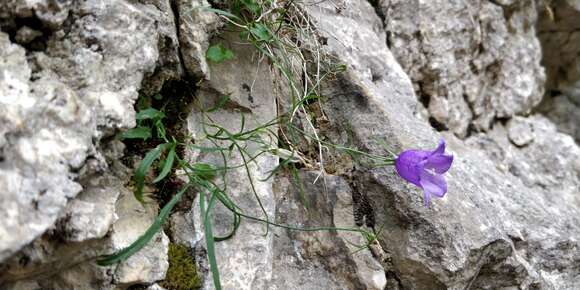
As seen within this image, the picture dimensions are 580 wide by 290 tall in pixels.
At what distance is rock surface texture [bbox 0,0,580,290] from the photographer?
95cm

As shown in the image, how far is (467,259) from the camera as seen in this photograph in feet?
4.53

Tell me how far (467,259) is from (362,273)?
27 centimetres

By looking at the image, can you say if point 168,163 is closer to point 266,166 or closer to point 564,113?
point 266,166

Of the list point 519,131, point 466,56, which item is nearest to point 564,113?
point 519,131

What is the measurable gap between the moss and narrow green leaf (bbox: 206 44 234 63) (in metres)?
0.49

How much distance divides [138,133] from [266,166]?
373 mm

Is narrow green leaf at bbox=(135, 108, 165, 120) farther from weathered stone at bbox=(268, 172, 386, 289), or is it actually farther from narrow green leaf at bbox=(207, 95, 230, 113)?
weathered stone at bbox=(268, 172, 386, 289)

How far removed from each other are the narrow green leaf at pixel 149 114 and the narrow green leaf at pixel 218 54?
9.8 inches

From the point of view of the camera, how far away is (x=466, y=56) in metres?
2.37

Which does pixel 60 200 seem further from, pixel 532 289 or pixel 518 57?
pixel 518 57

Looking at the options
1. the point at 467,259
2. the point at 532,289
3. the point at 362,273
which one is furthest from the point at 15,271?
the point at 532,289

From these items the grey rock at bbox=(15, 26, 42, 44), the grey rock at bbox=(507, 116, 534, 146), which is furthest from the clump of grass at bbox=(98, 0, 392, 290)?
the grey rock at bbox=(507, 116, 534, 146)

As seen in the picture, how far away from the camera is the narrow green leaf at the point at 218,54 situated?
1.42m

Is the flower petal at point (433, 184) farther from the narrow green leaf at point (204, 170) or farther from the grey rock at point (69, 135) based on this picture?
the grey rock at point (69, 135)
